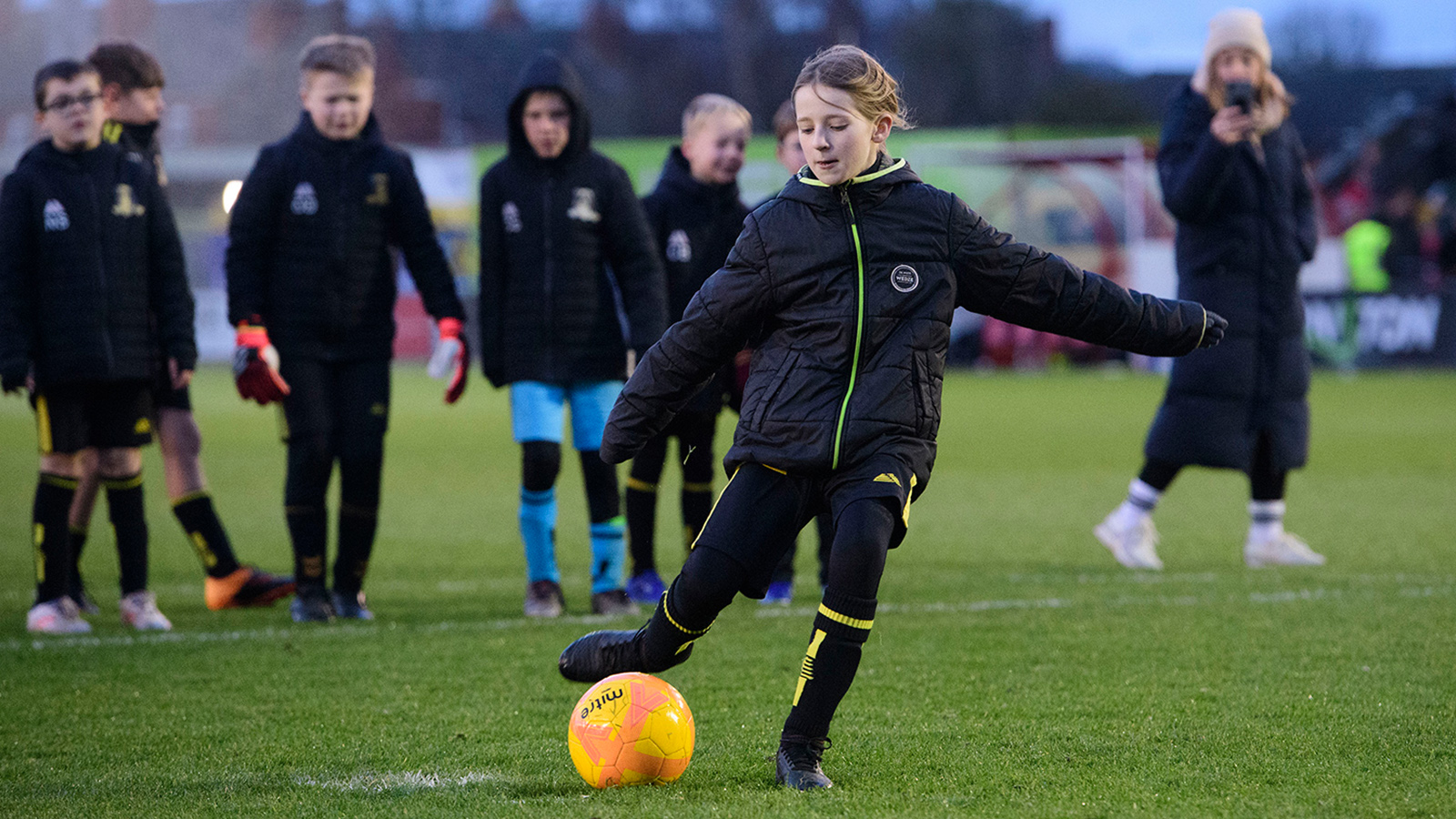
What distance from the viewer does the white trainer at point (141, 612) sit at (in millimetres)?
6191

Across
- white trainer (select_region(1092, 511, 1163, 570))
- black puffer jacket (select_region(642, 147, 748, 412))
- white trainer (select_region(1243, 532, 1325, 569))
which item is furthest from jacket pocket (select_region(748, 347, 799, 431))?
white trainer (select_region(1243, 532, 1325, 569))

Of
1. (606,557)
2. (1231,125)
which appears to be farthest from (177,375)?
(1231,125)

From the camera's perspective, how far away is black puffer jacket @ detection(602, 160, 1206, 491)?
365 centimetres

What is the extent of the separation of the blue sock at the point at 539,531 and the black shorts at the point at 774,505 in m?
2.70

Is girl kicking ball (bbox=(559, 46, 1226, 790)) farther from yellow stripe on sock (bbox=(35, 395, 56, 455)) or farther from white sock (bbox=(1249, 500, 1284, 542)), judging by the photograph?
white sock (bbox=(1249, 500, 1284, 542))

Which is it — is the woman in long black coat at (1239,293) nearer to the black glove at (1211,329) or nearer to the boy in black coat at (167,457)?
the black glove at (1211,329)

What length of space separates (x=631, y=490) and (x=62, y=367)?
7.74 feet

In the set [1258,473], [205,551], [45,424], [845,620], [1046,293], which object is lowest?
[205,551]

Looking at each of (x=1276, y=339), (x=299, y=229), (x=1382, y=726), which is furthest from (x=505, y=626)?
(x=1276, y=339)

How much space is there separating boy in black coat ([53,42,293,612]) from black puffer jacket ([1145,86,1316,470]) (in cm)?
413

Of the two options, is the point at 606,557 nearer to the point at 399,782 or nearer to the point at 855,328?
the point at 399,782

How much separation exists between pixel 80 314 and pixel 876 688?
3.38m

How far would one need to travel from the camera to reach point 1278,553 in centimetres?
754

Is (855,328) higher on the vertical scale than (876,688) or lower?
higher
